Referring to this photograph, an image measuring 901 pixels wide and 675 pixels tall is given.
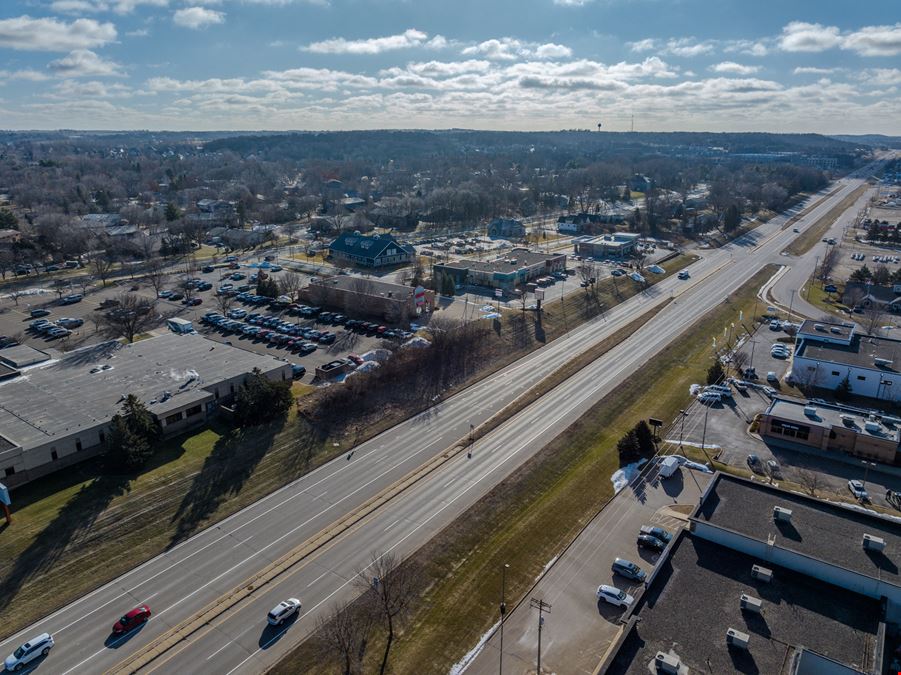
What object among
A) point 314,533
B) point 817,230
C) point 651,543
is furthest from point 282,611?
point 817,230

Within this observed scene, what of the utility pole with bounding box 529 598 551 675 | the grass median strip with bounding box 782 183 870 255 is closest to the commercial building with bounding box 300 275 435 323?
the utility pole with bounding box 529 598 551 675

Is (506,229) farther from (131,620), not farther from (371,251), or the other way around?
(131,620)

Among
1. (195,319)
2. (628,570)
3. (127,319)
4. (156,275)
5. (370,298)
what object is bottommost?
(628,570)

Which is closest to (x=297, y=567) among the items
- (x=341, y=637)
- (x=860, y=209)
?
(x=341, y=637)

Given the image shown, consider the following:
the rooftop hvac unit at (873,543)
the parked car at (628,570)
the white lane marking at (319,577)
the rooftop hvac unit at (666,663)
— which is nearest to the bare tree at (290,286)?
the white lane marking at (319,577)

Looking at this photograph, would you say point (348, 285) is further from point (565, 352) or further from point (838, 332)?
point (838, 332)

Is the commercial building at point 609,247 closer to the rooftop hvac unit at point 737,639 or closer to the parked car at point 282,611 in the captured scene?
the rooftop hvac unit at point 737,639
